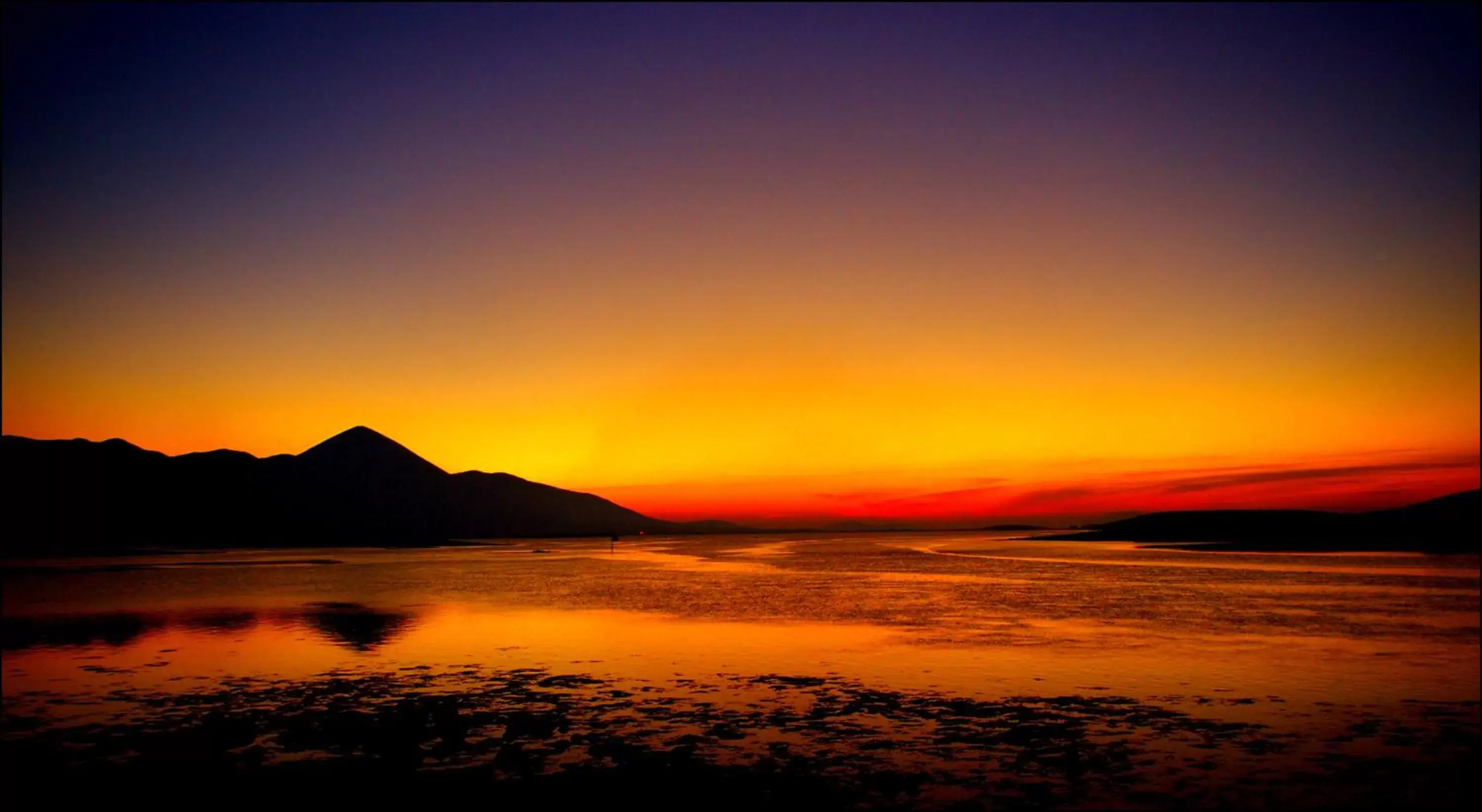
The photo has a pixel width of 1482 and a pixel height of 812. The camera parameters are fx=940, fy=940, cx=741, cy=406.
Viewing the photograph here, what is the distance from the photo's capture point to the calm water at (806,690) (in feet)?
52.9

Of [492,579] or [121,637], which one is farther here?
[492,579]

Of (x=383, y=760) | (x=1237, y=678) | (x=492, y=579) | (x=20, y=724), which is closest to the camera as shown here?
(x=383, y=760)

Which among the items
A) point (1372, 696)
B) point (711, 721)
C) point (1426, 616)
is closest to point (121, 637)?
point (711, 721)

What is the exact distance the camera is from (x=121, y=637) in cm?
3353

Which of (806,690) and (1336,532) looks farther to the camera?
(1336,532)

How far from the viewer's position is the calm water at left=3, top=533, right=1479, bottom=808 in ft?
52.9

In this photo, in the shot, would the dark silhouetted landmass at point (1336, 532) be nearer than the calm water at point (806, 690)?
No

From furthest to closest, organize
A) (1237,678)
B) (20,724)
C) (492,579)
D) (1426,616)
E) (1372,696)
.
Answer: (492,579) < (1426,616) < (1237,678) < (1372,696) < (20,724)

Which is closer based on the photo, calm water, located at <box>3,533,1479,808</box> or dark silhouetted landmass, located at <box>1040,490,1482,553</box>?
calm water, located at <box>3,533,1479,808</box>

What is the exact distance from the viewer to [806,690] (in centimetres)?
2352

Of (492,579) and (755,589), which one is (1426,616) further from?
(492,579)

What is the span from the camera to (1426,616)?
37.8 m

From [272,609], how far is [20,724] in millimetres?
26510

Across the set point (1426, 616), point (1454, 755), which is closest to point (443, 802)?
point (1454, 755)
